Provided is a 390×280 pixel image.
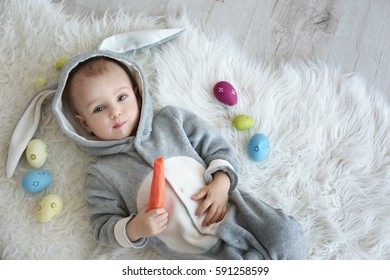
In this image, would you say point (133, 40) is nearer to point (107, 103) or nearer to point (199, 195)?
point (107, 103)

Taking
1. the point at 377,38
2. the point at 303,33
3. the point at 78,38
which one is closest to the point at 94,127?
the point at 78,38

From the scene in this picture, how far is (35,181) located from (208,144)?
0.48 meters

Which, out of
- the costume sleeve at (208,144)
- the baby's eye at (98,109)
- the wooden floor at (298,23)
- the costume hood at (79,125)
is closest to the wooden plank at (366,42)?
the wooden floor at (298,23)

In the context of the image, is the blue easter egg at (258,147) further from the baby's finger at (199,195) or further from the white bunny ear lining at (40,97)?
the white bunny ear lining at (40,97)

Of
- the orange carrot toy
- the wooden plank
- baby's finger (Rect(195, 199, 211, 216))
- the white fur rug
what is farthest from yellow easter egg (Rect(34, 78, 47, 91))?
the wooden plank

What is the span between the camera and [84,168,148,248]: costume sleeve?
1046mm

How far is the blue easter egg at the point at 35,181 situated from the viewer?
113 centimetres

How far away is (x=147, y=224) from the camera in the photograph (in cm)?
100

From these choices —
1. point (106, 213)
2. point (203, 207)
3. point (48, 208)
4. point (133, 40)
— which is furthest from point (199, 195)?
point (133, 40)

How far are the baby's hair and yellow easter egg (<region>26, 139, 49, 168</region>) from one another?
Result: 131 mm

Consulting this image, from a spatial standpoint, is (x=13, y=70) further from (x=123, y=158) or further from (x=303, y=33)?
(x=303, y=33)
